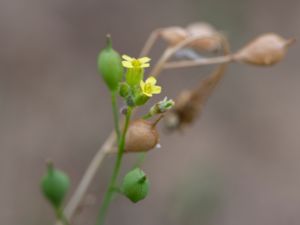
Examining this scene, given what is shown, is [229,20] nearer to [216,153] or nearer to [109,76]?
[216,153]

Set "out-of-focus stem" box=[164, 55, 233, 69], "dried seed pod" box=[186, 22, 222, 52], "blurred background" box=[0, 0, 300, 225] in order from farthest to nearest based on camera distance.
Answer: "blurred background" box=[0, 0, 300, 225] < "dried seed pod" box=[186, 22, 222, 52] < "out-of-focus stem" box=[164, 55, 233, 69]

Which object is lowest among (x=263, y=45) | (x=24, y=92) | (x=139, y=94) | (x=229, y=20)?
(x=139, y=94)

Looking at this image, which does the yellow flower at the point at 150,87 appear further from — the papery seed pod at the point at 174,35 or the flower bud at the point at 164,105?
the papery seed pod at the point at 174,35

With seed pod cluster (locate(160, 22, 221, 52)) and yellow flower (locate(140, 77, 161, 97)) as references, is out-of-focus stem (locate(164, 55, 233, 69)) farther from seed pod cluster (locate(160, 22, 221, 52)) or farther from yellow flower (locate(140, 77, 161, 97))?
yellow flower (locate(140, 77, 161, 97))

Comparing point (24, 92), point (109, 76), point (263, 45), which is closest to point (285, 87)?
point (24, 92)

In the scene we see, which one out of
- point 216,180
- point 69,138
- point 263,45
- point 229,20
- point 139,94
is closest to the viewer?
point 139,94

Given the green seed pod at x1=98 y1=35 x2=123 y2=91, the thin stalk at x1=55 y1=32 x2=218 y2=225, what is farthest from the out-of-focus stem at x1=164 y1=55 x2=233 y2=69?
the green seed pod at x1=98 y1=35 x2=123 y2=91
